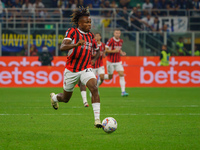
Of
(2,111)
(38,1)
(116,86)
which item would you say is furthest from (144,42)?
(2,111)

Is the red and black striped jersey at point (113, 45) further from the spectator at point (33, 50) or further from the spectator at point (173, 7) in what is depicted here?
the spectator at point (173, 7)

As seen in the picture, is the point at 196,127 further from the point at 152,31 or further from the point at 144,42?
the point at 152,31

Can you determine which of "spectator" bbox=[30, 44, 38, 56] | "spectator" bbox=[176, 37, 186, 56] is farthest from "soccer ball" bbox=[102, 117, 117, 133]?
Answer: "spectator" bbox=[176, 37, 186, 56]

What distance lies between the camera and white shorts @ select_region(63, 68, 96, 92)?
8.06m

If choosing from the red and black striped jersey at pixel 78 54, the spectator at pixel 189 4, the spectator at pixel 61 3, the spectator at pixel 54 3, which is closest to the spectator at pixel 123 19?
the spectator at pixel 61 3

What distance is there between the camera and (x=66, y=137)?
6.80 meters

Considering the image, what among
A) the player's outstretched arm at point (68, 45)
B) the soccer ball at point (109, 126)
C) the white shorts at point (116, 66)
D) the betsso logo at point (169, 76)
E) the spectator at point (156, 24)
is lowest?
the betsso logo at point (169, 76)

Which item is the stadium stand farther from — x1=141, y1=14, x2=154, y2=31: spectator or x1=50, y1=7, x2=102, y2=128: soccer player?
x1=50, y1=7, x2=102, y2=128: soccer player

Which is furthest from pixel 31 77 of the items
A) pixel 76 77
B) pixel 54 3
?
pixel 76 77

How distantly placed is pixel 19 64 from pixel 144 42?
723 centimetres

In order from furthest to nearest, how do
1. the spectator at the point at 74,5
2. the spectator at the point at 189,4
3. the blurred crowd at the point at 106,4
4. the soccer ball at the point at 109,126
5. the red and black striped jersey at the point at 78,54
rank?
the spectator at the point at 189,4 → the spectator at the point at 74,5 → the blurred crowd at the point at 106,4 → the red and black striped jersey at the point at 78,54 → the soccer ball at the point at 109,126

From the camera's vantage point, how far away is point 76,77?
8.32 meters

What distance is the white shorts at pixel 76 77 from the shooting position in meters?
8.06

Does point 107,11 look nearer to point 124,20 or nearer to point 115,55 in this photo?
point 124,20
